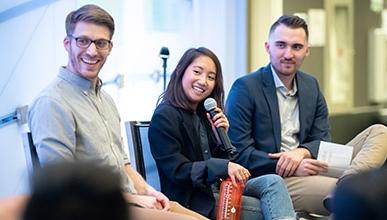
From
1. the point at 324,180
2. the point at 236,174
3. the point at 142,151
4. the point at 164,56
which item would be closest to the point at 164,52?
the point at 164,56

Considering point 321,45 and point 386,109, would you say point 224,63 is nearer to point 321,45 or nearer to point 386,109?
point 321,45

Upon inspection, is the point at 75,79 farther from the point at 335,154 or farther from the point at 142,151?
the point at 335,154

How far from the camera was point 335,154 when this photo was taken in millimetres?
2748

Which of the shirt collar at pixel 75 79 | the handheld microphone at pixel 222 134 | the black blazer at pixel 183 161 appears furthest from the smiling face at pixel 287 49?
the shirt collar at pixel 75 79

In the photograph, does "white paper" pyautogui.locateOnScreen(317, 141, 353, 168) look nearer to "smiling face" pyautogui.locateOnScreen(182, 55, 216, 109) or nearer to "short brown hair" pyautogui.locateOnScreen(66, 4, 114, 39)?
"smiling face" pyautogui.locateOnScreen(182, 55, 216, 109)

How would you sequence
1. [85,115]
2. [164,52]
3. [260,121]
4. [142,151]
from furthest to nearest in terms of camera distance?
[164,52], [260,121], [142,151], [85,115]

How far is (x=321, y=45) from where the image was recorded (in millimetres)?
5586

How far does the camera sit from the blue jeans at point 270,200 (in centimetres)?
239

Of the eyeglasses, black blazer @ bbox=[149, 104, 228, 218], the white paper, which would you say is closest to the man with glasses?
the eyeglasses

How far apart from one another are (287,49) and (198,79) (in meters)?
0.60

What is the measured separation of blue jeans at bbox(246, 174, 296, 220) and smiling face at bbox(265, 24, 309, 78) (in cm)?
66

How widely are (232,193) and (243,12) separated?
2457mm

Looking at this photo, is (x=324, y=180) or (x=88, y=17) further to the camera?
(x=324, y=180)

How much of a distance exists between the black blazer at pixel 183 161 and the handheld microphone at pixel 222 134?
61 mm
